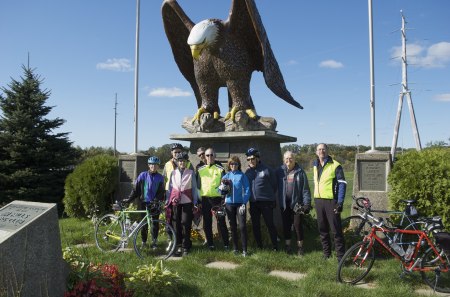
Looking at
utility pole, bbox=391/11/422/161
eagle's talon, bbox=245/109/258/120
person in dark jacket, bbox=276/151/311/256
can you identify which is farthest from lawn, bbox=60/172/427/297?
utility pole, bbox=391/11/422/161

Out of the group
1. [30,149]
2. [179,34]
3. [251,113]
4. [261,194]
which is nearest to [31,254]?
[261,194]

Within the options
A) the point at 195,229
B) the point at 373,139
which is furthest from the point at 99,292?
the point at 373,139

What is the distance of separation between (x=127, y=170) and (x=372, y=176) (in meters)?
5.98

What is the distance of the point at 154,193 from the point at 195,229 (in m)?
1.37

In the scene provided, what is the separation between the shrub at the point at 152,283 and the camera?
13.3 feet

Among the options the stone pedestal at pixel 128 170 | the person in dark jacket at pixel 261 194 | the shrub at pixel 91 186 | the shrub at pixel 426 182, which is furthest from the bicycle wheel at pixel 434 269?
the shrub at pixel 91 186

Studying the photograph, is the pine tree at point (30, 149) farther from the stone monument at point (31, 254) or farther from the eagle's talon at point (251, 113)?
the stone monument at point (31, 254)

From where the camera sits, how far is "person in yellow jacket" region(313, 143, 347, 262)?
532 centimetres

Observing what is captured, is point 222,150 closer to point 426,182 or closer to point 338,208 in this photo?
point 338,208

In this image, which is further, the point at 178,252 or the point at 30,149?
the point at 30,149

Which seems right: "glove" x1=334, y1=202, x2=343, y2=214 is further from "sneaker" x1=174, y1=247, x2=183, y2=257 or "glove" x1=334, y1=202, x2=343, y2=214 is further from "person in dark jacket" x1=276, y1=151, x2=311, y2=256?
"sneaker" x1=174, y1=247, x2=183, y2=257

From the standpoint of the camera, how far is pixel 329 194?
17.6ft

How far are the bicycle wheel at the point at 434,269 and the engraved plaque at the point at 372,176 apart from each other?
7.42 feet

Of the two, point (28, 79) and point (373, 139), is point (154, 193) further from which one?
point (28, 79)
